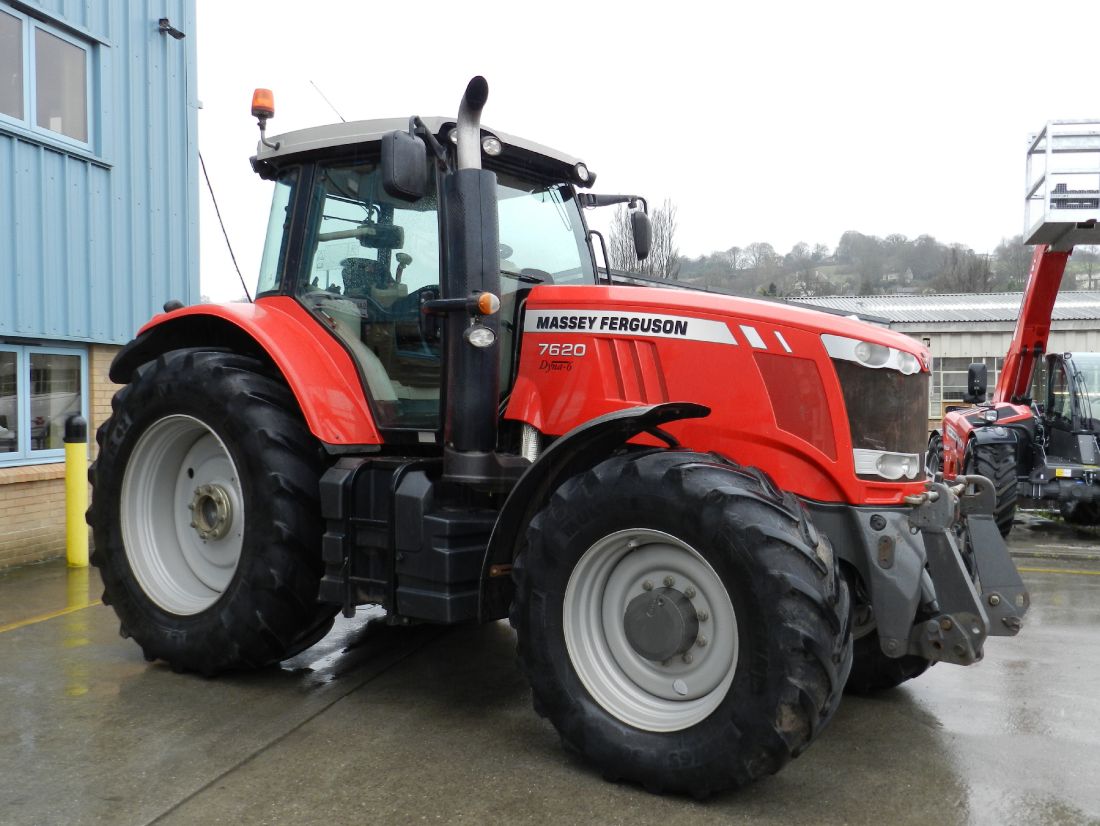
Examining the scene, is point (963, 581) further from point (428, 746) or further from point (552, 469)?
point (428, 746)

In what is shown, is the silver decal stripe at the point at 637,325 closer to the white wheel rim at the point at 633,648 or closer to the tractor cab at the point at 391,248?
the tractor cab at the point at 391,248

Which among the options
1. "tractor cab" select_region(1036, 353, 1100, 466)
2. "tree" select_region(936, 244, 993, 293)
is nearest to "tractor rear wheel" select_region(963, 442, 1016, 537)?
"tractor cab" select_region(1036, 353, 1100, 466)

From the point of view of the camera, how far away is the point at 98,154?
8039 mm

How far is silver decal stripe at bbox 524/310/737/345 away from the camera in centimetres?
379

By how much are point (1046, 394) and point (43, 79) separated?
1031cm

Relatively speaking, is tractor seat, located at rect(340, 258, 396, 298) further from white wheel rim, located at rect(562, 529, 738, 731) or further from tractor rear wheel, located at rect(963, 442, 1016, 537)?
tractor rear wheel, located at rect(963, 442, 1016, 537)

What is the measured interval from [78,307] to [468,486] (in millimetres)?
5236

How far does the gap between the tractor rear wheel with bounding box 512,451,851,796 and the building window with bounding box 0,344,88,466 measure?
5528 millimetres

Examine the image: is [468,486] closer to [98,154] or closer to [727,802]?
[727,802]

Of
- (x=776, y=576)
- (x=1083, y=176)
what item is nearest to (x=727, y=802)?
(x=776, y=576)

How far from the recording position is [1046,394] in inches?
434

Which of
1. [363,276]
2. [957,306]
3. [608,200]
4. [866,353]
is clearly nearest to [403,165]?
[363,276]

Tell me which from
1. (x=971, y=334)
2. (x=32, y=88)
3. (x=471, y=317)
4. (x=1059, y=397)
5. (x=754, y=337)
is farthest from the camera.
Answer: (x=971, y=334)

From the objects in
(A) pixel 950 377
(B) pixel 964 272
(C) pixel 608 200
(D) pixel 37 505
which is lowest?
(D) pixel 37 505
